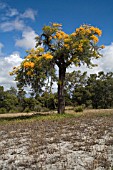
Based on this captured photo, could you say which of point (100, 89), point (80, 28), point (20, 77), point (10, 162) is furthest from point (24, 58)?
point (100, 89)

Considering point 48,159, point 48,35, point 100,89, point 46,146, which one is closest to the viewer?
point 48,159

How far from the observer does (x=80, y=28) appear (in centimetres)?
3631

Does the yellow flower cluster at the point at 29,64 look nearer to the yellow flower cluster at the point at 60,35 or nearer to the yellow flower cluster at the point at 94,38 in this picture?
the yellow flower cluster at the point at 60,35

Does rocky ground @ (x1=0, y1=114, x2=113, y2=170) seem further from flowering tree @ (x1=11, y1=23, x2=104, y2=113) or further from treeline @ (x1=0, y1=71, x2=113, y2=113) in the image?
treeline @ (x1=0, y1=71, x2=113, y2=113)

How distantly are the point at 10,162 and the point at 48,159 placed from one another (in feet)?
5.12

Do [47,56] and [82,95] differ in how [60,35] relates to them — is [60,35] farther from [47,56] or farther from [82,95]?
[82,95]

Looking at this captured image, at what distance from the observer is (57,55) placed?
119ft

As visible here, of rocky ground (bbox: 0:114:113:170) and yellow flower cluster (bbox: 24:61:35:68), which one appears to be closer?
rocky ground (bbox: 0:114:113:170)

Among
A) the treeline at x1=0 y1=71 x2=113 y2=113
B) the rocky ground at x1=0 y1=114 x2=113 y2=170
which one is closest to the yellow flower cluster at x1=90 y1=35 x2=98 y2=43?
the rocky ground at x1=0 y1=114 x2=113 y2=170

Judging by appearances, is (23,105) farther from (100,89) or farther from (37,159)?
(37,159)

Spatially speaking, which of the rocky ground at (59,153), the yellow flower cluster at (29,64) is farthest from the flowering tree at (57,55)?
the rocky ground at (59,153)

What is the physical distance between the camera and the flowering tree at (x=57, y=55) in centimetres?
3456

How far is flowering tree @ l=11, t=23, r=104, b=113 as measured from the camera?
34.6 metres

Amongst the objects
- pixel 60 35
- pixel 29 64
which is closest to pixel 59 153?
pixel 29 64
